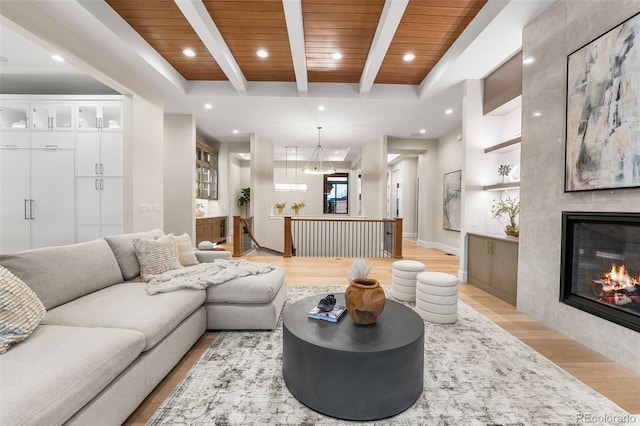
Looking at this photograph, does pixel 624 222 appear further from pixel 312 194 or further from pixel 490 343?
pixel 312 194

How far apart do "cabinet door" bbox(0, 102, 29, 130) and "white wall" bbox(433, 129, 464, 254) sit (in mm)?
8201

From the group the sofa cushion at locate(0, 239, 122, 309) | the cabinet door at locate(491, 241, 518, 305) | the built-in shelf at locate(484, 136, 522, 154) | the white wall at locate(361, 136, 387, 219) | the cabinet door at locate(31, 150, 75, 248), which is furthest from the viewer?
the white wall at locate(361, 136, 387, 219)

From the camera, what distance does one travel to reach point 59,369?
1187 mm

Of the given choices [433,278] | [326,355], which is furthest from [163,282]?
[433,278]

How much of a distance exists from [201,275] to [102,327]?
1.01 metres

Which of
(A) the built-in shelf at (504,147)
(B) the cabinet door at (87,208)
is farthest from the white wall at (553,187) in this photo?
(B) the cabinet door at (87,208)

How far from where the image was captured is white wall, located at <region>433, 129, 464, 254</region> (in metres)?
6.62

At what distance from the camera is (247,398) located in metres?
1.70

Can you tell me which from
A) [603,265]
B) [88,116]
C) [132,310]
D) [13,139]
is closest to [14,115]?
[13,139]

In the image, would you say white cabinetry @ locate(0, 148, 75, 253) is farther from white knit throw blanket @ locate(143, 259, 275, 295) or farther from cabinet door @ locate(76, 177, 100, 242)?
white knit throw blanket @ locate(143, 259, 275, 295)

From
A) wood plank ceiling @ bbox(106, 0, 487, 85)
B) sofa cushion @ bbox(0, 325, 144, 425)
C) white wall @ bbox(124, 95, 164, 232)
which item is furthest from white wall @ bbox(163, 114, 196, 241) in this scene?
sofa cushion @ bbox(0, 325, 144, 425)

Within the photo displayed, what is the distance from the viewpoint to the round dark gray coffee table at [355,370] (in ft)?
4.98

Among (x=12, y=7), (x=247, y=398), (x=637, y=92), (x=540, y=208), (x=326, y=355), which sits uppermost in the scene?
(x=12, y=7)

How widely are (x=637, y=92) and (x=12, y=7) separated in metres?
5.29
